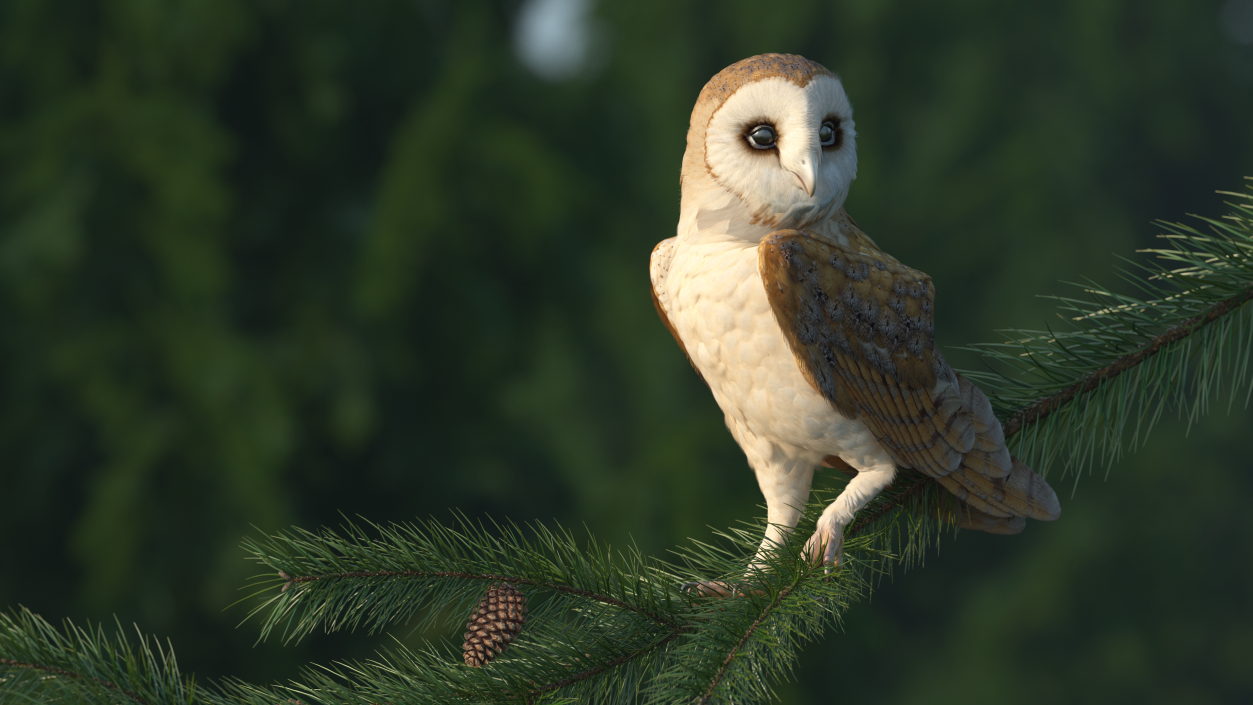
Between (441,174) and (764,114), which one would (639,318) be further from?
(764,114)

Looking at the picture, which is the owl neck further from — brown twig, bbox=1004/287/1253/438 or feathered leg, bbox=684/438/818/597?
brown twig, bbox=1004/287/1253/438

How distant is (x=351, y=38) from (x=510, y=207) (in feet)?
3.89

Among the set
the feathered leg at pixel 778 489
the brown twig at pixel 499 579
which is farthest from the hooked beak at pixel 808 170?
the brown twig at pixel 499 579

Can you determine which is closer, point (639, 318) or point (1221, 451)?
point (639, 318)

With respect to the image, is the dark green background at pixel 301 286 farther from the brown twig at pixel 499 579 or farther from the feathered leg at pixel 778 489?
the brown twig at pixel 499 579

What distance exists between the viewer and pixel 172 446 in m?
4.01

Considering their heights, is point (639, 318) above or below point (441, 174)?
below

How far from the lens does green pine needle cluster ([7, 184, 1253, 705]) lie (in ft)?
4.17

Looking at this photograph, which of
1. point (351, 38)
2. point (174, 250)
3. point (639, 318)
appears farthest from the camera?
point (639, 318)

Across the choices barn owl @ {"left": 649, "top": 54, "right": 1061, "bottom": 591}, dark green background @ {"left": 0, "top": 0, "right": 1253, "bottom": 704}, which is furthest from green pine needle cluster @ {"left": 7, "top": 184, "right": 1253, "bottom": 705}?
dark green background @ {"left": 0, "top": 0, "right": 1253, "bottom": 704}

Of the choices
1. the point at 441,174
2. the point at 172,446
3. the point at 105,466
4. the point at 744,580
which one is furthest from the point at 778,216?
the point at 105,466

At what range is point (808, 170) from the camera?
1.29 metres

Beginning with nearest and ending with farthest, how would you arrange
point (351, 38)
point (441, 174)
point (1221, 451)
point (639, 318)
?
point (441, 174)
point (351, 38)
point (639, 318)
point (1221, 451)

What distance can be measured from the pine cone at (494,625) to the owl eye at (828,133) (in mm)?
816
